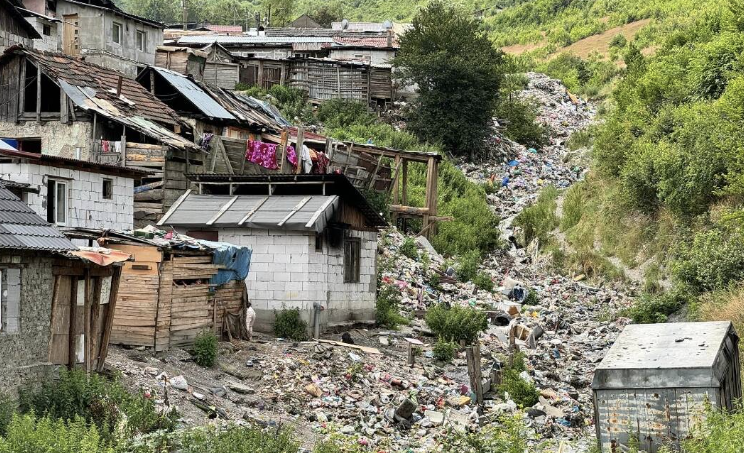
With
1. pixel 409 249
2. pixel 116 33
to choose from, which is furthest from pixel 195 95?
pixel 409 249

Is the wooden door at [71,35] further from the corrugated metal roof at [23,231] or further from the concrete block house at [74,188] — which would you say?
the corrugated metal roof at [23,231]

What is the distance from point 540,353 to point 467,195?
1415cm

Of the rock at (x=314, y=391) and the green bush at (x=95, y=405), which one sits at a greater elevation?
the green bush at (x=95, y=405)

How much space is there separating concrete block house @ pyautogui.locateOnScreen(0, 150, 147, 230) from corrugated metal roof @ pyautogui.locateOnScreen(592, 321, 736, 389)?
393 inches

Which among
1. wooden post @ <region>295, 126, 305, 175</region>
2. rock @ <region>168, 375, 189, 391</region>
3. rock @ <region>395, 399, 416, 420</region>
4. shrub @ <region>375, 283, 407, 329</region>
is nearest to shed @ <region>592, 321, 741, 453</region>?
rock @ <region>395, 399, 416, 420</region>

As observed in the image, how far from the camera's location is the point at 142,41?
114ft

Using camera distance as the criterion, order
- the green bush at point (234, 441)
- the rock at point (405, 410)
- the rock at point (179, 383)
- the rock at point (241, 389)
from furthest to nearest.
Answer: the rock at point (241, 389) → the rock at point (405, 410) → the rock at point (179, 383) → the green bush at point (234, 441)

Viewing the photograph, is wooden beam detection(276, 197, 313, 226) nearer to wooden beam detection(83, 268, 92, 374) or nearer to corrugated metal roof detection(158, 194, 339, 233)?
corrugated metal roof detection(158, 194, 339, 233)

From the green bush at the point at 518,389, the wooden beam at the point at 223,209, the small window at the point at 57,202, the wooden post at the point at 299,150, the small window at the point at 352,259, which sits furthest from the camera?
the wooden post at the point at 299,150

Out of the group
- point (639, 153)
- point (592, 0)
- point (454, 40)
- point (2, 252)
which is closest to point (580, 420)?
point (2, 252)

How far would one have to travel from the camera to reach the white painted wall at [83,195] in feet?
63.0

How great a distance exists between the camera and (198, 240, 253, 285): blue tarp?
785 inches

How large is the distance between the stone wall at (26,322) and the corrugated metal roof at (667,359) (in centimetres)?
689

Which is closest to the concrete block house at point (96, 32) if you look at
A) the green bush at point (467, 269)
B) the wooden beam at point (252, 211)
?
the wooden beam at point (252, 211)
